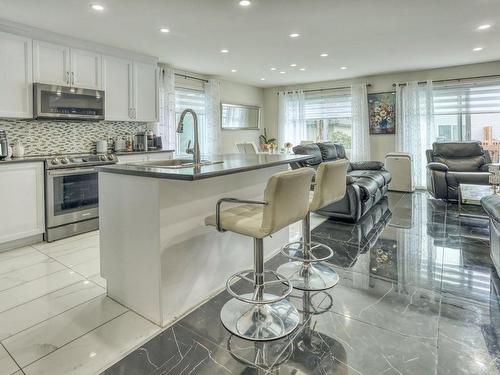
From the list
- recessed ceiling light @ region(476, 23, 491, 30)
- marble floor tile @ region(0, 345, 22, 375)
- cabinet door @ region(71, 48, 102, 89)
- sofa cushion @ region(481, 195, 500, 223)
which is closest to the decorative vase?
cabinet door @ region(71, 48, 102, 89)

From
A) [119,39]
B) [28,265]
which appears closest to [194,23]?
[119,39]

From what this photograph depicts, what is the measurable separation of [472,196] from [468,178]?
3.29 ft

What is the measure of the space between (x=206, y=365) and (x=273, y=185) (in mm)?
997

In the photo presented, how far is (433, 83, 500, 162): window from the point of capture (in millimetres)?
6105

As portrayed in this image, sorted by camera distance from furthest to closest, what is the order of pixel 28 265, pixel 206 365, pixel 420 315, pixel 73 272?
pixel 28 265 → pixel 73 272 → pixel 420 315 → pixel 206 365

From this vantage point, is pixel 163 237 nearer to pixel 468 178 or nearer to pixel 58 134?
pixel 58 134

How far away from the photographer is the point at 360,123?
7.21 metres

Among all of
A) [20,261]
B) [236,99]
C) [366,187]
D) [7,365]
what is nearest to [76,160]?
[20,261]

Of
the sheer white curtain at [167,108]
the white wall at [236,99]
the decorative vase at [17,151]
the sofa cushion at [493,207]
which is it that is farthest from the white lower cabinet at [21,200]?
the sofa cushion at [493,207]

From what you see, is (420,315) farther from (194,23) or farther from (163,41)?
(163,41)

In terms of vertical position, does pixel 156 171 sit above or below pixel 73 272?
above

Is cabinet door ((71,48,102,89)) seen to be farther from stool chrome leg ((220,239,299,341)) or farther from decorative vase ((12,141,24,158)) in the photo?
stool chrome leg ((220,239,299,341))

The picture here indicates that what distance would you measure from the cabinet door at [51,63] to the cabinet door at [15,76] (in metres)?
0.08

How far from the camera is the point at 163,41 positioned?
427 centimetres
